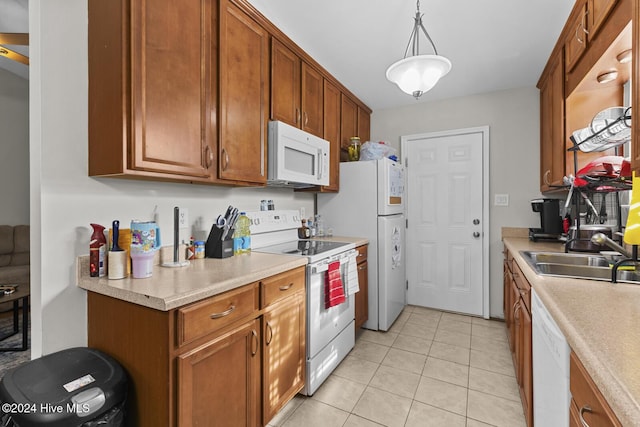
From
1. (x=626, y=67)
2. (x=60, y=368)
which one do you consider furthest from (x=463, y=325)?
(x=60, y=368)

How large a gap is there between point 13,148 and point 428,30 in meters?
4.75

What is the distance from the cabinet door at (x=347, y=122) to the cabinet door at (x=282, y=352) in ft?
6.11

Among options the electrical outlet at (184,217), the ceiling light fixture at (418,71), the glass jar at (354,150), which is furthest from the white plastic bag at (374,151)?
the electrical outlet at (184,217)

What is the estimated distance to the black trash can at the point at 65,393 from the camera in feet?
2.99

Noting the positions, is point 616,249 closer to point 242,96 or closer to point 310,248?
point 310,248

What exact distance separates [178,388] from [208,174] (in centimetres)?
103

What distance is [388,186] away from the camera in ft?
9.35

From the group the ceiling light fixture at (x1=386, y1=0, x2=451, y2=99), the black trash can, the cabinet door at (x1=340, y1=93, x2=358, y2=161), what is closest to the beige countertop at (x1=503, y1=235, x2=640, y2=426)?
the ceiling light fixture at (x1=386, y1=0, x2=451, y2=99)

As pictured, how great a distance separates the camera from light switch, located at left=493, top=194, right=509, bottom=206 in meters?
3.13

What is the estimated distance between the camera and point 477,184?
3232 mm

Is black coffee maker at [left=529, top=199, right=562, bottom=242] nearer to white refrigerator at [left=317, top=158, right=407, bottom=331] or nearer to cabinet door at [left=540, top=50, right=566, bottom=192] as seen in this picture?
cabinet door at [left=540, top=50, right=566, bottom=192]

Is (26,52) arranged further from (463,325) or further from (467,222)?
(463,325)

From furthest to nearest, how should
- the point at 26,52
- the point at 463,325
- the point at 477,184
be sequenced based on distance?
1. the point at 477,184
2. the point at 463,325
3. the point at 26,52

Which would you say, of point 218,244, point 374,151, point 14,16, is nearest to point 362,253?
point 374,151
